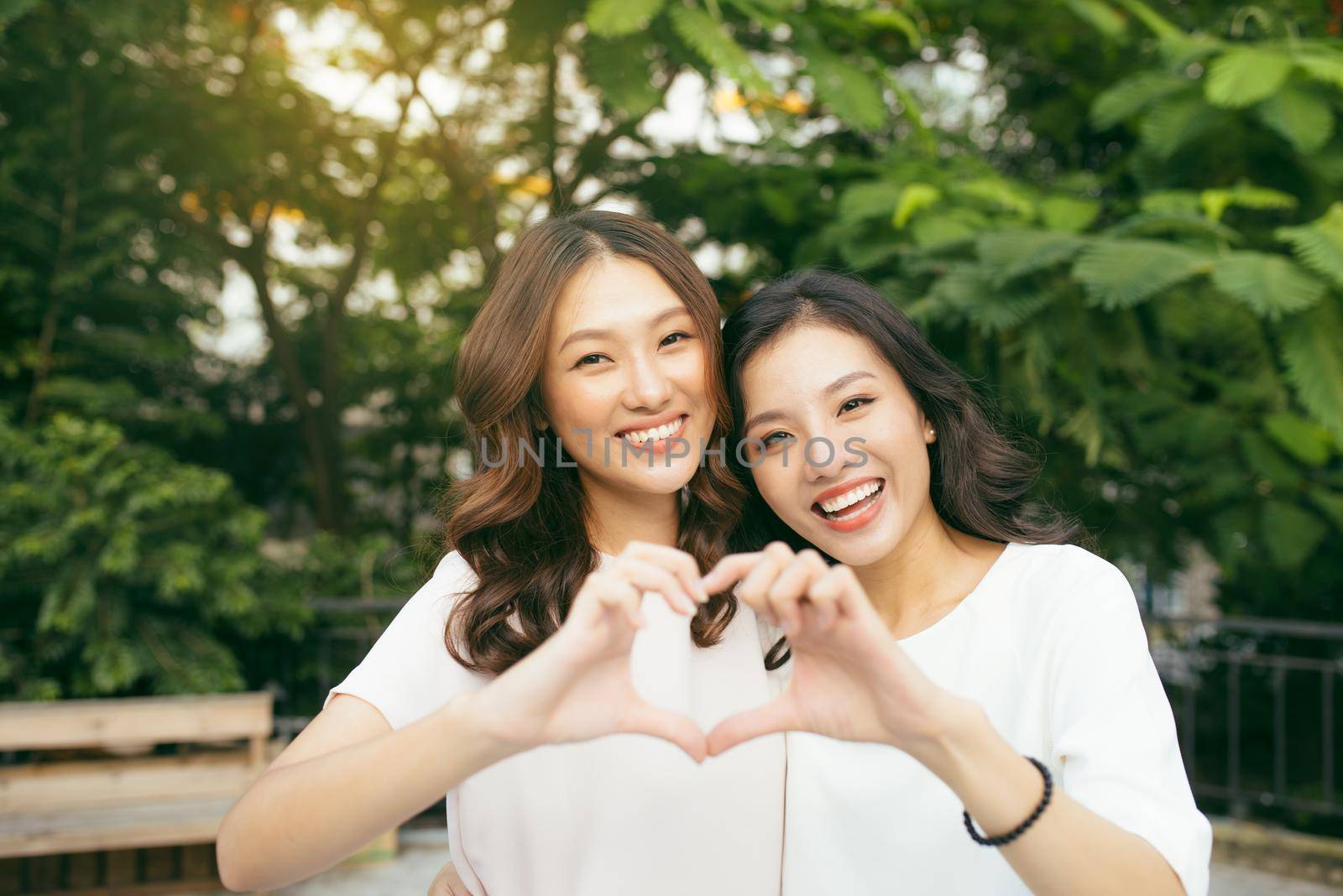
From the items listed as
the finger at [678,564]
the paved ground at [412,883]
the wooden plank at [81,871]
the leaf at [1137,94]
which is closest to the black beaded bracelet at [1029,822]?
the finger at [678,564]

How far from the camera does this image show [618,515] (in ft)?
7.22

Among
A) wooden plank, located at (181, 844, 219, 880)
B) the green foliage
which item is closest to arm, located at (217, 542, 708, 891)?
the green foliage

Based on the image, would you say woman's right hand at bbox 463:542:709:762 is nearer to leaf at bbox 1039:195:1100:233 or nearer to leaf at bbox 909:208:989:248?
leaf at bbox 909:208:989:248

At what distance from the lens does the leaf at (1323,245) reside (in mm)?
2836

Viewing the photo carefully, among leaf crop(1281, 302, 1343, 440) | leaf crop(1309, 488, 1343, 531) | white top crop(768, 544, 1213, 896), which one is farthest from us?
leaf crop(1309, 488, 1343, 531)

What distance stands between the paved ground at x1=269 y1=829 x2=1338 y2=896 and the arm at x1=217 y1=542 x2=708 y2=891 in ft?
11.9

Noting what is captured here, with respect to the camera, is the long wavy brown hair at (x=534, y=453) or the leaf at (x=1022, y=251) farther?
the leaf at (x=1022, y=251)

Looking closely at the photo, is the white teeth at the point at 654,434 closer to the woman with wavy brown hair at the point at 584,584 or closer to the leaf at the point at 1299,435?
the woman with wavy brown hair at the point at 584,584

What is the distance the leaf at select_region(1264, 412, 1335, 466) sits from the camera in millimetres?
4000

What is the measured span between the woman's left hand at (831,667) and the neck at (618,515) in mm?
832

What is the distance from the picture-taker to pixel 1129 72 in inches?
184

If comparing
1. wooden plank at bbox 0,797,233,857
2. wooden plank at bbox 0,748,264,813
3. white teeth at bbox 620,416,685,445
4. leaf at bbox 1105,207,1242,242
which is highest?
leaf at bbox 1105,207,1242,242

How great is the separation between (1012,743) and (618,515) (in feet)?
3.01

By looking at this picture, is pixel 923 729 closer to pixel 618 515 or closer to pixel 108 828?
pixel 618 515
